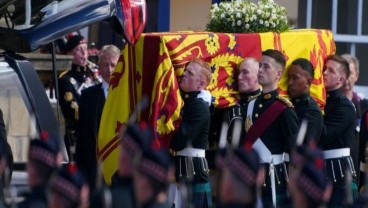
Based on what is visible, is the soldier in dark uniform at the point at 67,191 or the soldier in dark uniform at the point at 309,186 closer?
the soldier in dark uniform at the point at 309,186

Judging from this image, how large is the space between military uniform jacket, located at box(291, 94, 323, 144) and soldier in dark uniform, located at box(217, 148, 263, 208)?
3551 millimetres

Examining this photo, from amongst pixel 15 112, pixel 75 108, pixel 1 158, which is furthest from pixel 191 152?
pixel 1 158

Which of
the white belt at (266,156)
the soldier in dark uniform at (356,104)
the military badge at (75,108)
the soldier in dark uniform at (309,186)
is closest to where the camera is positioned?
the soldier in dark uniform at (309,186)

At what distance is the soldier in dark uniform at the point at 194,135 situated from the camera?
931cm

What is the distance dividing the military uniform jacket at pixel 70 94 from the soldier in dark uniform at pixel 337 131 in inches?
80.1

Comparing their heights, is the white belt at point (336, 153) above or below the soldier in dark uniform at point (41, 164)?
below

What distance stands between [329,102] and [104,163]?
1592 mm

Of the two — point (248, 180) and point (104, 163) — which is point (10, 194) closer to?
point (248, 180)

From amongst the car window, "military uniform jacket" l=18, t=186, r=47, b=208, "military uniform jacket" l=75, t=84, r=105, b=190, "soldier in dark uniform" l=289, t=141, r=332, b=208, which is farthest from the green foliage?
"soldier in dark uniform" l=289, t=141, r=332, b=208

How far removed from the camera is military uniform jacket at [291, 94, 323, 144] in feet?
30.3

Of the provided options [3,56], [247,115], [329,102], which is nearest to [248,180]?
[3,56]

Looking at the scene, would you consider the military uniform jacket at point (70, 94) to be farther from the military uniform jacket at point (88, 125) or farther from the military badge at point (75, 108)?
the military uniform jacket at point (88, 125)

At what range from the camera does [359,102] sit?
36.4 ft

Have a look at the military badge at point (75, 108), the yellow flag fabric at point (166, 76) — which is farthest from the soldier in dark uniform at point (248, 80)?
the military badge at point (75, 108)
